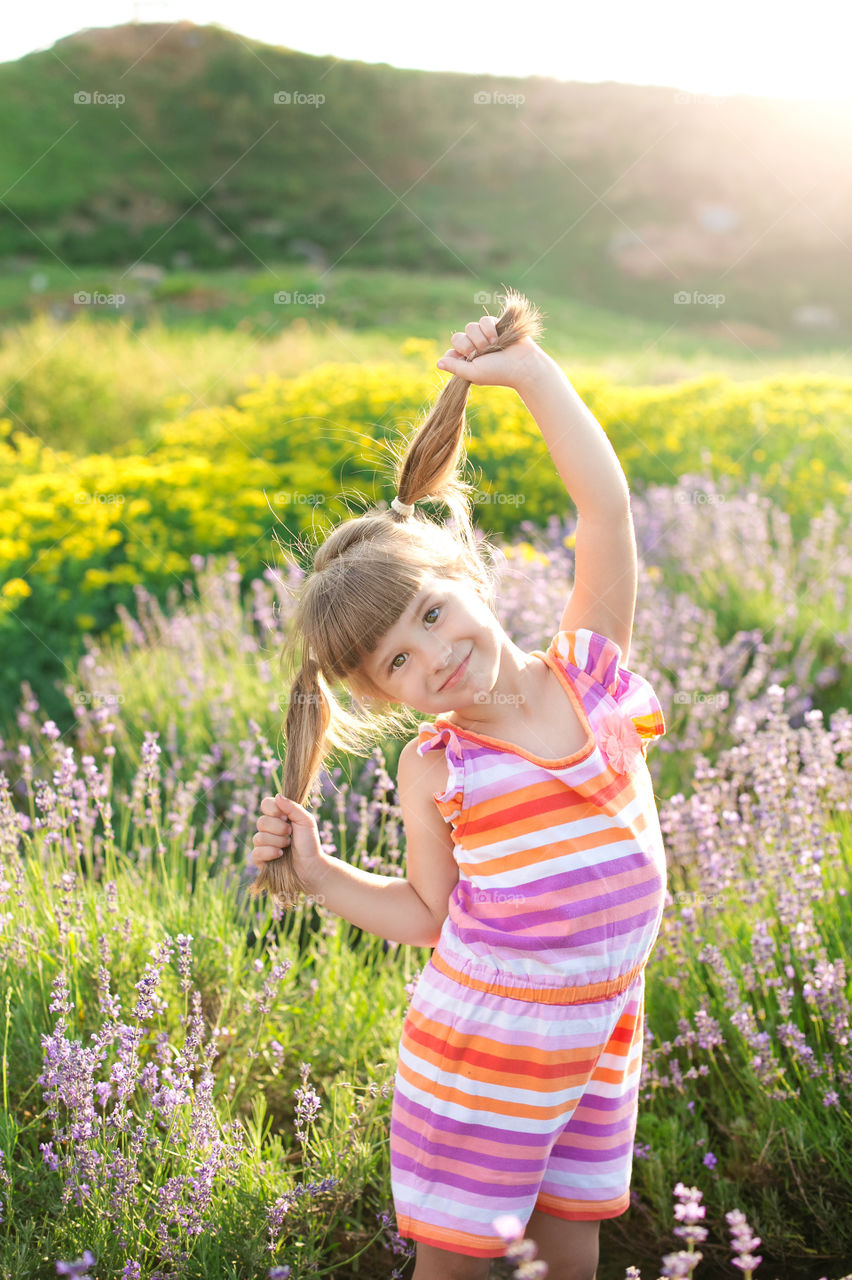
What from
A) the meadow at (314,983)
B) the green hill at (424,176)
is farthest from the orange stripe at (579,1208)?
the green hill at (424,176)

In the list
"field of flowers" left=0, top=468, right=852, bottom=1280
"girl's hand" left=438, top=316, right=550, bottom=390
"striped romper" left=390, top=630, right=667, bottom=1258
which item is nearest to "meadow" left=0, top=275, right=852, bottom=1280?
"field of flowers" left=0, top=468, right=852, bottom=1280

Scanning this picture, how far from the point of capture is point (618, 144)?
34.9m

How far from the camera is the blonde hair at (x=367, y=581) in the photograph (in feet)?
5.04

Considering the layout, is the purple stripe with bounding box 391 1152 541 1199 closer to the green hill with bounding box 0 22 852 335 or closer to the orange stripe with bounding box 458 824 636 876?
the orange stripe with bounding box 458 824 636 876

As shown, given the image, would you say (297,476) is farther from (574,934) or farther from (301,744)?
(574,934)

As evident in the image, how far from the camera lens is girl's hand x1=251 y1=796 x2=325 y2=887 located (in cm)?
163

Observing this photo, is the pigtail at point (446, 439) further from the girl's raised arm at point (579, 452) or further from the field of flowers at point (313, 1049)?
the field of flowers at point (313, 1049)

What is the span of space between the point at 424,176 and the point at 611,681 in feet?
114

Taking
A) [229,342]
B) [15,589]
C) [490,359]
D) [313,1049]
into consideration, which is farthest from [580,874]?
[229,342]

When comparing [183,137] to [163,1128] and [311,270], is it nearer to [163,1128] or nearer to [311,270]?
[311,270]

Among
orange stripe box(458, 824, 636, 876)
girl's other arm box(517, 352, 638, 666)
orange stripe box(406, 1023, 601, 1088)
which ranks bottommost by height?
orange stripe box(406, 1023, 601, 1088)

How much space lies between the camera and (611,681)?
1.70m

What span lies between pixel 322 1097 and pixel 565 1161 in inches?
32.4

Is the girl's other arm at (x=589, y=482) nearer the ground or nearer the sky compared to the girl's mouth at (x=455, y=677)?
nearer the sky
